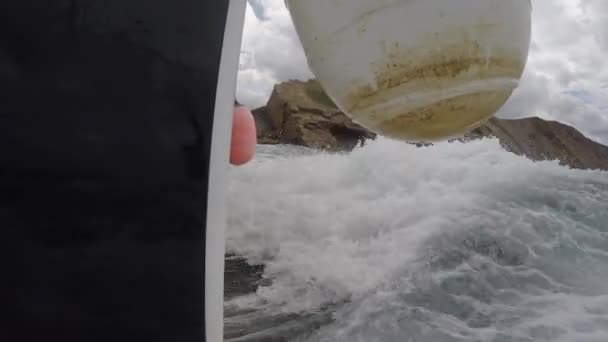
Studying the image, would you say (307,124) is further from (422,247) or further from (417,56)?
(417,56)

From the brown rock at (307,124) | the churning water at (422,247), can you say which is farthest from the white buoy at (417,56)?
the brown rock at (307,124)

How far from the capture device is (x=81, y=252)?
32 centimetres

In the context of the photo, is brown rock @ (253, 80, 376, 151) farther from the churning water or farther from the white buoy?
the white buoy

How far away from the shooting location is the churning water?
2277 millimetres

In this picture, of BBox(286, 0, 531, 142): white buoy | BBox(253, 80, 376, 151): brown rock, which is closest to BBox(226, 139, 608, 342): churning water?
BBox(286, 0, 531, 142): white buoy

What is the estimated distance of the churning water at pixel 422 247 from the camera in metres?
2.28

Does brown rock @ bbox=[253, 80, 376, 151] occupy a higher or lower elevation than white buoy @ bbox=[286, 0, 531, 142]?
higher

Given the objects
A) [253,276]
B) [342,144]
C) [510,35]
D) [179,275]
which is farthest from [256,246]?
[342,144]

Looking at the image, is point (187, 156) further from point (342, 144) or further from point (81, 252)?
point (342, 144)

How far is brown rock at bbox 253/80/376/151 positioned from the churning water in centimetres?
1164

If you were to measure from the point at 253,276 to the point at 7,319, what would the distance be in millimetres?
2433

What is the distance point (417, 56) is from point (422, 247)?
8.09 feet

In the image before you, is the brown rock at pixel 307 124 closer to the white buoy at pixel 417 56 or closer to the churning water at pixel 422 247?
the churning water at pixel 422 247

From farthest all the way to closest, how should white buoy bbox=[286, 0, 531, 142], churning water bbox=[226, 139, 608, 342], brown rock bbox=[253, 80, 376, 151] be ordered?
brown rock bbox=[253, 80, 376, 151] < churning water bbox=[226, 139, 608, 342] < white buoy bbox=[286, 0, 531, 142]
